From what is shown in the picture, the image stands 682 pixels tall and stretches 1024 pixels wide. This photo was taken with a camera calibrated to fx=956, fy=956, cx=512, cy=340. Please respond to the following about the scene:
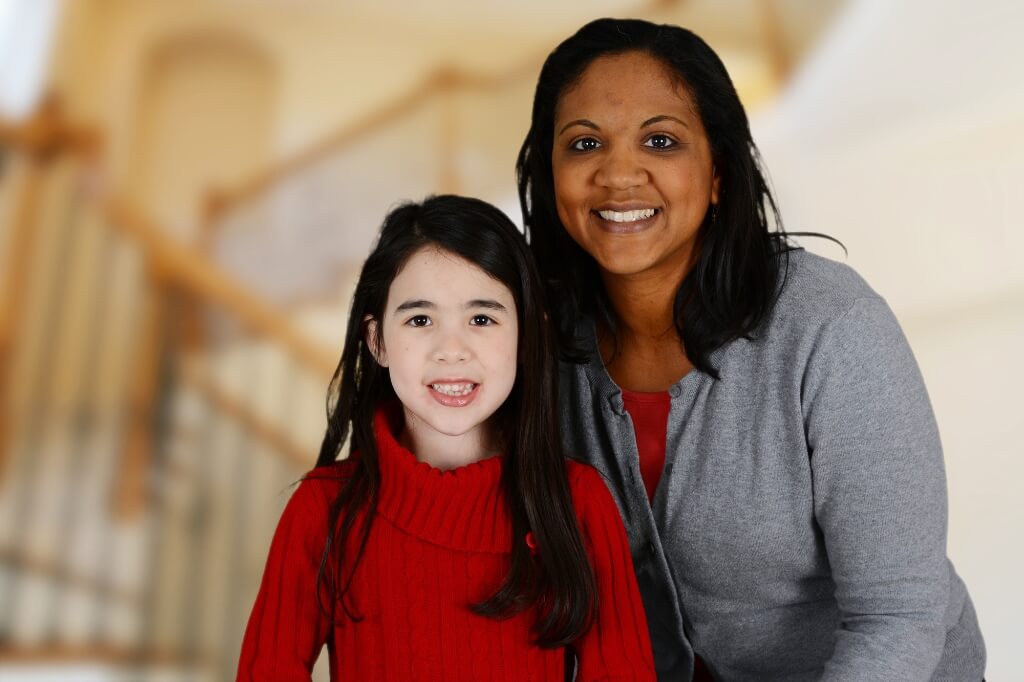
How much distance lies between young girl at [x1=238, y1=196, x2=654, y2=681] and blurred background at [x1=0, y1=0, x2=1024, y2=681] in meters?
1.05

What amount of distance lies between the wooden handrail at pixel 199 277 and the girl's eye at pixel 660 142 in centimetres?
156

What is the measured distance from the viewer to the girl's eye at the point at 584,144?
1.17m

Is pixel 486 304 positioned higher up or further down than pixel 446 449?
higher up

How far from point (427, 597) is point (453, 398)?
0.70 ft

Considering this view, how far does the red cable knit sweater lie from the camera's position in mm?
1002

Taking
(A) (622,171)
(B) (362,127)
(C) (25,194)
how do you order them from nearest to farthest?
(A) (622,171) → (C) (25,194) → (B) (362,127)

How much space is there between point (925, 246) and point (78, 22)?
2796 millimetres

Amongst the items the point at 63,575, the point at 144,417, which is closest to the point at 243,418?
the point at 144,417

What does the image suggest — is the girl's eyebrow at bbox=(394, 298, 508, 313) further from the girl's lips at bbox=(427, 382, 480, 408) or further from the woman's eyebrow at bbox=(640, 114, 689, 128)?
the woman's eyebrow at bbox=(640, 114, 689, 128)

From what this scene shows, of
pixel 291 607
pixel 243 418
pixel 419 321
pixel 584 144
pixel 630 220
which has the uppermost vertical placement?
pixel 584 144

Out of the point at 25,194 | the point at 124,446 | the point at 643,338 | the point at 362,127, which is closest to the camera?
the point at 643,338

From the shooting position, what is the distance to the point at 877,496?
40.4 inches

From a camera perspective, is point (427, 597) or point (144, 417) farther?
point (144, 417)

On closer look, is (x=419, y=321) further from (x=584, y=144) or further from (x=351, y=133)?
(x=351, y=133)
